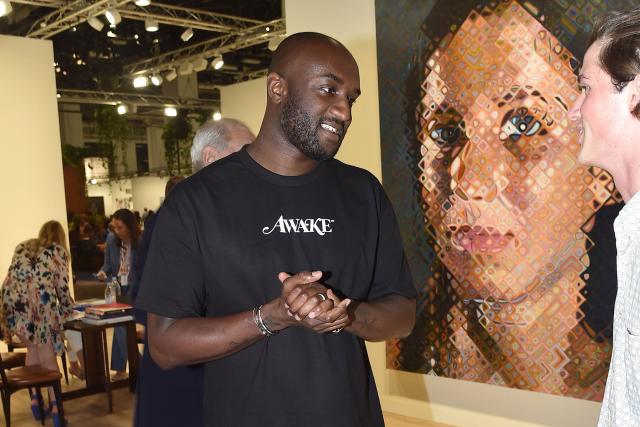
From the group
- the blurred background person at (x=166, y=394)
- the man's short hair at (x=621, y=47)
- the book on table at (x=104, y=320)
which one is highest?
the man's short hair at (x=621, y=47)

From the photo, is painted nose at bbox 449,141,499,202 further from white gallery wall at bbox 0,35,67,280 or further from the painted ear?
white gallery wall at bbox 0,35,67,280

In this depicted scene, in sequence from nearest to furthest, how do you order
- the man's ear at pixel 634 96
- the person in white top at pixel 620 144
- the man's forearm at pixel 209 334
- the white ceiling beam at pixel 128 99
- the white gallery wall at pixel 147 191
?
1. the person in white top at pixel 620 144
2. the man's ear at pixel 634 96
3. the man's forearm at pixel 209 334
4. the white ceiling beam at pixel 128 99
5. the white gallery wall at pixel 147 191

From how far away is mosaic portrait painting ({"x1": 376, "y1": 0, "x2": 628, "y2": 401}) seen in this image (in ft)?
11.3

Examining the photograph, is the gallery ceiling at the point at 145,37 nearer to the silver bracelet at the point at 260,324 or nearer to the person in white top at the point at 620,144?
the silver bracelet at the point at 260,324

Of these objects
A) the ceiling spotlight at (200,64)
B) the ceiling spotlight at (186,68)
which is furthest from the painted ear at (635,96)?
the ceiling spotlight at (186,68)

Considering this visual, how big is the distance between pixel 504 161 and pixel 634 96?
102 inches

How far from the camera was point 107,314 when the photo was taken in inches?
194

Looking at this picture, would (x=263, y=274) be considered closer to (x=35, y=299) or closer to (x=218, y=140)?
(x=218, y=140)

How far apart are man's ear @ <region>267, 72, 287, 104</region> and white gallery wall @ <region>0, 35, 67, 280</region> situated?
6.59m

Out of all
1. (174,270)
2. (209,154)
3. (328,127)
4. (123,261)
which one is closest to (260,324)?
(174,270)

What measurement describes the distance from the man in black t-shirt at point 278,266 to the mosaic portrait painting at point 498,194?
2.26 meters

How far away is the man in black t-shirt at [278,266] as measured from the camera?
141 cm

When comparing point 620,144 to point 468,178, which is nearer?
point 620,144

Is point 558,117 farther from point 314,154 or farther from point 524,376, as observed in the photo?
point 314,154
